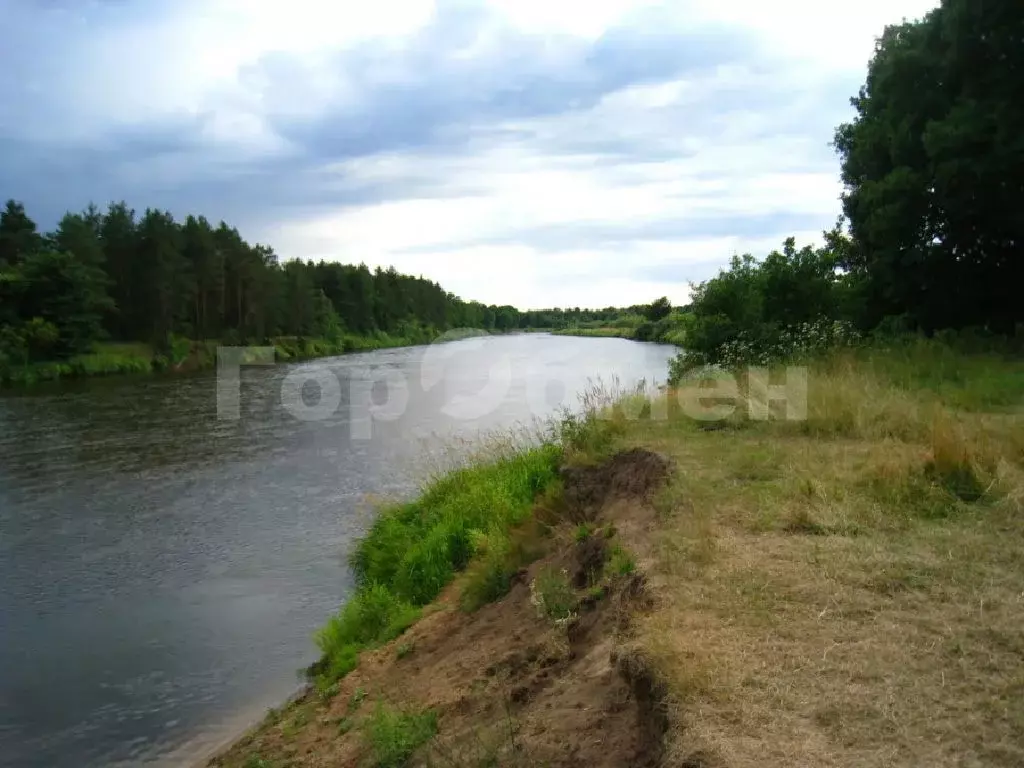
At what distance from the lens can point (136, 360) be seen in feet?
185

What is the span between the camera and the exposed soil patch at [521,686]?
Result: 451 cm

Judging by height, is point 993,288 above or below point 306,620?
above

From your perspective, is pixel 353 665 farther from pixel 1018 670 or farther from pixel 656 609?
pixel 1018 670

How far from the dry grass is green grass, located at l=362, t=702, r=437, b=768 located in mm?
2008

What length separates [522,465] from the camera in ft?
43.4

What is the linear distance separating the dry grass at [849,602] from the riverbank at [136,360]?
48.5 meters

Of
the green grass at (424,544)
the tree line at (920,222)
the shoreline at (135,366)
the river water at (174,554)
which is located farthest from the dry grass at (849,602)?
the shoreline at (135,366)

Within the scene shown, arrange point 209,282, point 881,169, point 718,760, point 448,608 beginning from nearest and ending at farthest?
point 718,760 < point 448,608 < point 881,169 < point 209,282

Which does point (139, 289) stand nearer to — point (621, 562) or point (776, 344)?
point (776, 344)

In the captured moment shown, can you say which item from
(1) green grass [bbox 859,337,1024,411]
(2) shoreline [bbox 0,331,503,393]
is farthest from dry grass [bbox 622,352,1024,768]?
(2) shoreline [bbox 0,331,503,393]

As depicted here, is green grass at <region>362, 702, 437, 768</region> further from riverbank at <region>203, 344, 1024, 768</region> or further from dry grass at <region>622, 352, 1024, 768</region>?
→ dry grass at <region>622, 352, 1024, 768</region>

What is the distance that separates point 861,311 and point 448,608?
658 inches

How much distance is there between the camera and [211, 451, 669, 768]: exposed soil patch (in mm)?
4508

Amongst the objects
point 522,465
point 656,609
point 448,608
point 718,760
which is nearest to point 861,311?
point 522,465
